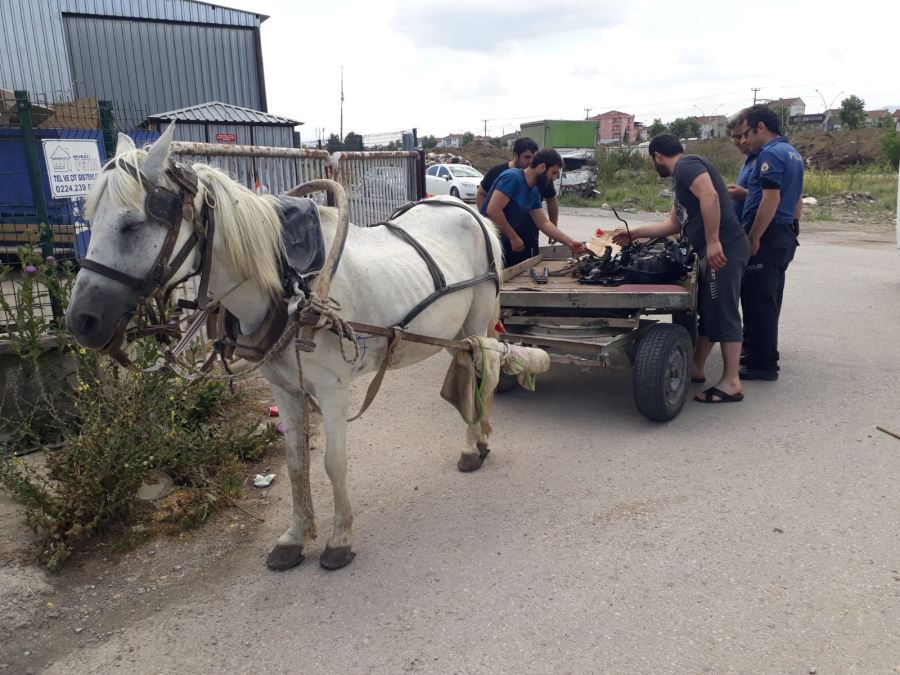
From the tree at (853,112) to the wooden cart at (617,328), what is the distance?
52917mm

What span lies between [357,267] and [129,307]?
102 cm

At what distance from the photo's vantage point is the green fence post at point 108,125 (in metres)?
4.30

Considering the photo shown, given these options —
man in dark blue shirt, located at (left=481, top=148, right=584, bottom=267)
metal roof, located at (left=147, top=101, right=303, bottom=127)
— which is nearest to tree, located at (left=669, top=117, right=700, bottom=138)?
metal roof, located at (left=147, top=101, right=303, bottom=127)

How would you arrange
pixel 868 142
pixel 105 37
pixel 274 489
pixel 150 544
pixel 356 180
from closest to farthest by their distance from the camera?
pixel 150 544, pixel 274 489, pixel 356 180, pixel 105 37, pixel 868 142

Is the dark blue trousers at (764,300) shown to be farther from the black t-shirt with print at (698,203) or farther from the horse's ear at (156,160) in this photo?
the horse's ear at (156,160)

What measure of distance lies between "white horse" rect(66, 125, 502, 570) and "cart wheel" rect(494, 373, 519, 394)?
1.11m

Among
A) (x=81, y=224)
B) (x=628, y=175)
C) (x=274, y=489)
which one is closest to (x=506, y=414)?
(x=274, y=489)

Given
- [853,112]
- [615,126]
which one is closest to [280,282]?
[853,112]

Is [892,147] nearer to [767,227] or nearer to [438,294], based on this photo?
[767,227]

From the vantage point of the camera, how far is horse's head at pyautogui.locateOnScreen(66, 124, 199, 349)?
2.01 metres

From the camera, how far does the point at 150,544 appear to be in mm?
3123

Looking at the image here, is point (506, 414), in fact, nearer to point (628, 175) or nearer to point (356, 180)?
point (356, 180)

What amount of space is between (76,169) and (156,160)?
2.83 meters

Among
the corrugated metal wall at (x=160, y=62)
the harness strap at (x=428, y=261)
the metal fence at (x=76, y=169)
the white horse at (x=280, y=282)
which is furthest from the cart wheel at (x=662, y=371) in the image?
the corrugated metal wall at (x=160, y=62)
